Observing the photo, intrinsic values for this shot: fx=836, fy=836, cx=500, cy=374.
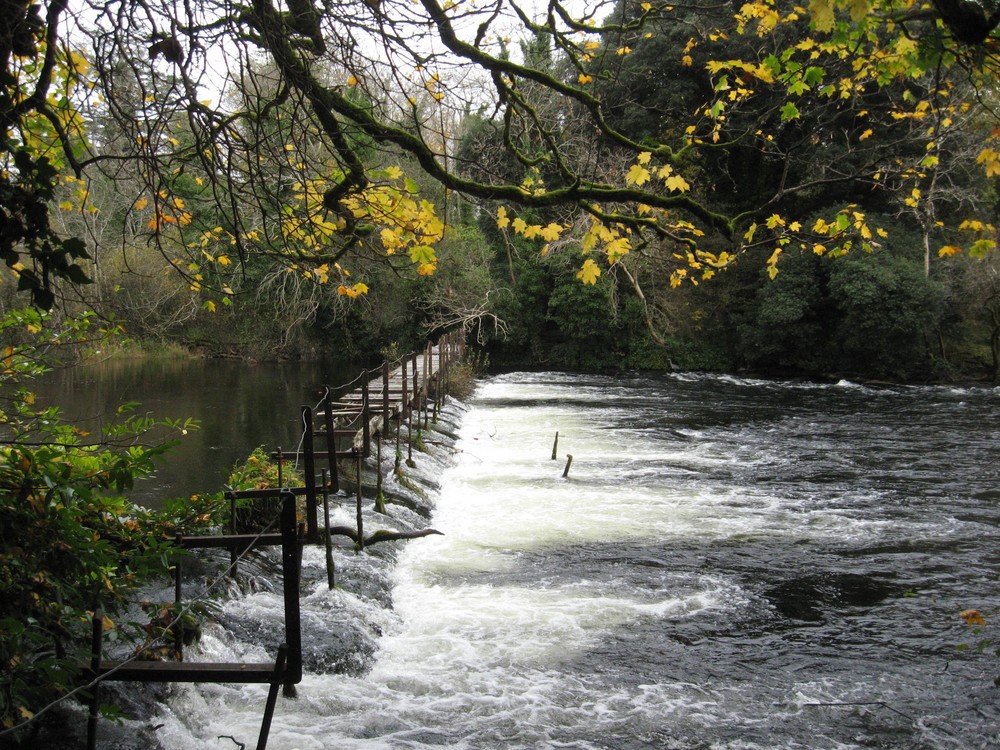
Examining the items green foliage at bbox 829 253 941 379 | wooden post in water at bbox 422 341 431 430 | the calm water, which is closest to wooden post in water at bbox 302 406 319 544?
the calm water

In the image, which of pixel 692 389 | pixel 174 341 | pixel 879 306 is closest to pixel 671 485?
pixel 692 389

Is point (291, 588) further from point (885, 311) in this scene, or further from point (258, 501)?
point (885, 311)

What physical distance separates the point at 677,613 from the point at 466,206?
22544mm

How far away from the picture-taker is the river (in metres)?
5.62

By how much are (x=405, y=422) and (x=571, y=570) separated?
798 centimetres

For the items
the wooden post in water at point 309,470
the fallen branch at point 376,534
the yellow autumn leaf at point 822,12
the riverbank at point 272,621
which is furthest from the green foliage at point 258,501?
the yellow autumn leaf at point 822,12

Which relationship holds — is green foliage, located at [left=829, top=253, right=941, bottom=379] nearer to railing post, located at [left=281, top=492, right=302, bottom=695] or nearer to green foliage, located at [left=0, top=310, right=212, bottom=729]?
railing post, located at [left=281, top=492, right=302, bottom=695]

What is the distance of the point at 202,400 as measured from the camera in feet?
71.5

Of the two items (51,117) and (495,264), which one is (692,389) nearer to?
(495,264)

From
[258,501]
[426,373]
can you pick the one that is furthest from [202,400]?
[258,501]

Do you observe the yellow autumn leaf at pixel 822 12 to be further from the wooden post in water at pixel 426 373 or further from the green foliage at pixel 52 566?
the wooden post in water at pixel 426 373

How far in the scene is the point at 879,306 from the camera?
2475cm

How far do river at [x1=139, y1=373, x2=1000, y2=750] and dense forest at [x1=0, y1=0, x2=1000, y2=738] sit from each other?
2.12 meters

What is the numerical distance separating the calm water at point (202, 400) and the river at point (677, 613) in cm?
423
